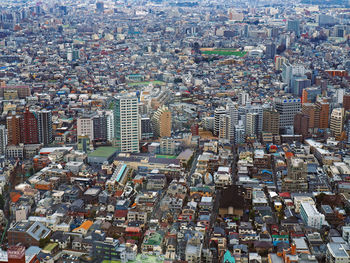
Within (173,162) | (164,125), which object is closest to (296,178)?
(173,162)

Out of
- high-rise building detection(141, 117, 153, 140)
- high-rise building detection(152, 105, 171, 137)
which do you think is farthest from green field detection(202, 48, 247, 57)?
high-rise building detection(141, 117, 153, 140)

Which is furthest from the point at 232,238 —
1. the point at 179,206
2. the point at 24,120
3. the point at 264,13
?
the point at 264,13

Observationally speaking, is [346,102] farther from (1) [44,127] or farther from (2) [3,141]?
(2) [3,141]

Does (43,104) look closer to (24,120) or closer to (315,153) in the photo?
(24,120)

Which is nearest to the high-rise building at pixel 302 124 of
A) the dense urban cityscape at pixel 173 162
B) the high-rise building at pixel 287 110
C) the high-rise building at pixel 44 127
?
the dense urban cityscape at pixel 173 162

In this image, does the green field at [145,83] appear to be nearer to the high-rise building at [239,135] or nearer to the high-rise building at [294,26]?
the high-rise building at [239,135]

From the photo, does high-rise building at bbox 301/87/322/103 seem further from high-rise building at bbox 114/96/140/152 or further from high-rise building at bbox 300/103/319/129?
high-rise building at bbox 114/96/140/152
